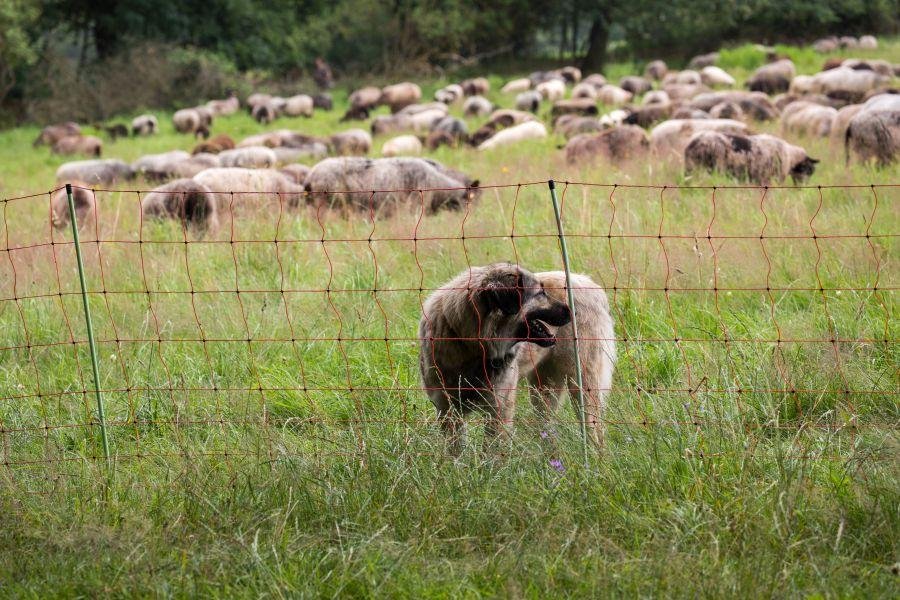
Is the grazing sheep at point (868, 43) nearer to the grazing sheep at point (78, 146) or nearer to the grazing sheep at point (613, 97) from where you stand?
the grazing sheep at point (613, 97)

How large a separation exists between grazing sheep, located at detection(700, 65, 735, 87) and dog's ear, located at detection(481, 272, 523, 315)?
74.5 ft

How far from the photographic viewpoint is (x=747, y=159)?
11.0 m

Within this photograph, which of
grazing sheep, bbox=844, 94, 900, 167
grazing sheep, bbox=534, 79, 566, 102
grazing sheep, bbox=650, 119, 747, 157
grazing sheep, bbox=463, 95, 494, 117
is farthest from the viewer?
grazing sheep, bbox=534, 79, 566, 102

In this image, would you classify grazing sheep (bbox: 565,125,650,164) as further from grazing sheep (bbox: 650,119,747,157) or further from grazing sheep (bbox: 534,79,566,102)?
grazing sheep (bbox: 534,79,566,102)

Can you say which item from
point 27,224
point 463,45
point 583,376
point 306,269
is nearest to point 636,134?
point 306,269

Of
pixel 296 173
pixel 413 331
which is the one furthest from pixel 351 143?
pixel 413 331

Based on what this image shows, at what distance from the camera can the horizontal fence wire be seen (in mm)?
4520

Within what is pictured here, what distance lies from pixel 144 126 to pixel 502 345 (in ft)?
75.7

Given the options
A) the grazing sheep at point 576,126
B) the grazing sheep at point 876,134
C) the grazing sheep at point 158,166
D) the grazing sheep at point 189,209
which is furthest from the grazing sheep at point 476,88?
the grazing sheep at point 189,209

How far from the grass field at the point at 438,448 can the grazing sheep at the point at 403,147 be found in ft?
32.1

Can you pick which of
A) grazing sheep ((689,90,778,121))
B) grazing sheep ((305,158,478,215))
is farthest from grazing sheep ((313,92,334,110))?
grazing sheep ((305,158,478,215))

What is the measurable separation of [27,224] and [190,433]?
Result: 23.1 ft

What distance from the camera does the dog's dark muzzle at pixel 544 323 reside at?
4.52 meters

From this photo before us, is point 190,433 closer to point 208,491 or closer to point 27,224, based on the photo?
point 208,491
